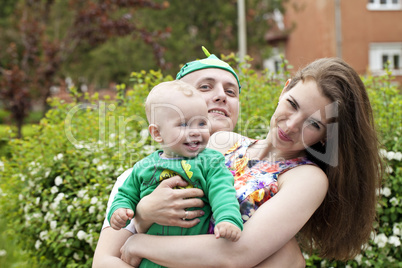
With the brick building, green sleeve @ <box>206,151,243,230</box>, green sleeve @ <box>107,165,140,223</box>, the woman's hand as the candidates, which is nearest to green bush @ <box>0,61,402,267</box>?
green sleeve @ <box>107,165,140,223</box>

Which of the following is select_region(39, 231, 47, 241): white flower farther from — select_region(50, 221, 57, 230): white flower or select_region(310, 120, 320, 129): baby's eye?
select_region(310, 120, 320, 129): baby's eye

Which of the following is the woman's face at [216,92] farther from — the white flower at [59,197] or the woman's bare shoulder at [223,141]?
the white flower at [59,197]

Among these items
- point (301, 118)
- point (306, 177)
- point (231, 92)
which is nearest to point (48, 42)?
point (231, 92)

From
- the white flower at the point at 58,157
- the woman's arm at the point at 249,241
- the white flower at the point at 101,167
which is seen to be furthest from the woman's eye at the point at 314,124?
the white flower at the point at 58,157

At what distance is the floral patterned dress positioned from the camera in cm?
189

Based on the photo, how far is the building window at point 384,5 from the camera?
17.5 metres

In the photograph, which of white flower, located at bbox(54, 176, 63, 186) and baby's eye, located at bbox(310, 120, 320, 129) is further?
white flower, located at bbox(54, 176, 63, 186)

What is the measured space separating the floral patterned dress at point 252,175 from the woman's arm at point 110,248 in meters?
0.44

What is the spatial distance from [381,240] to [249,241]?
1677 millimetres

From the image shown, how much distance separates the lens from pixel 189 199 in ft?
5.78

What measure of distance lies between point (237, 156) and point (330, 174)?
469mm

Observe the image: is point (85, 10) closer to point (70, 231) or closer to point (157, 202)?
point (70, 231)

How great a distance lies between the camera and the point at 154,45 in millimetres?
8805

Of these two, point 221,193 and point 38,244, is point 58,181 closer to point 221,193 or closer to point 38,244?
point 38,244
